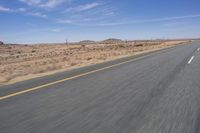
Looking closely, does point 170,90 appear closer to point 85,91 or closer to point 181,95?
point 181,95

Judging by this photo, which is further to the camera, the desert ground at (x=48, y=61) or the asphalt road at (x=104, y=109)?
the desert ground at (x=48, y=61)

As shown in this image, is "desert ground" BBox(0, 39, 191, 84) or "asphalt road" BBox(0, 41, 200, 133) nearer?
"asphalt road" BBox(0, 41, 200, 133)

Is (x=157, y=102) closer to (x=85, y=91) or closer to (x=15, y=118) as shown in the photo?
(x=85, y=91)

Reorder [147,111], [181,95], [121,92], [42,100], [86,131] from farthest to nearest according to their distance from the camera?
[121,92], [181,95], [42,100], [147,111], [86,131]

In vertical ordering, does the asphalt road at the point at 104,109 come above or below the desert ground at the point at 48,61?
above

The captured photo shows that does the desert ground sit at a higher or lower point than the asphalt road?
lower

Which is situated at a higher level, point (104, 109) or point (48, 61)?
point (104, 109)

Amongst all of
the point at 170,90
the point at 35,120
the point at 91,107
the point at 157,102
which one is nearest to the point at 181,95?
the point at 170,90

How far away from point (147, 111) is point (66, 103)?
201 cm

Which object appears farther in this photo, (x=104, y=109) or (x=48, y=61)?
(x=48, y=61)

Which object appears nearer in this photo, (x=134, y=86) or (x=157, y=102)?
(x=157, y=102)

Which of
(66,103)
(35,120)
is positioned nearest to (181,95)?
(66,103)

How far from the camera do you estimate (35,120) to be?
4609mm

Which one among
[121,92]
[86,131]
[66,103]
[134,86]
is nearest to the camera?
[86,131]
